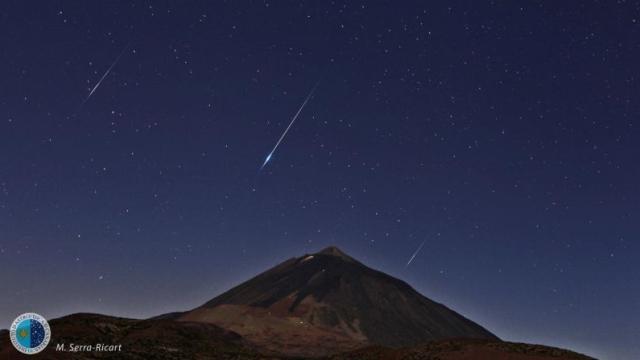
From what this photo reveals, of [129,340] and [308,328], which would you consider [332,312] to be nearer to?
[308,328]

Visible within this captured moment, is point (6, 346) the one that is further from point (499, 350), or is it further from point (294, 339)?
point (294, 339)

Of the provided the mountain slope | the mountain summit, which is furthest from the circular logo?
the mountain summit

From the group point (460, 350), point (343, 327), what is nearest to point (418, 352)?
point (460, 350)

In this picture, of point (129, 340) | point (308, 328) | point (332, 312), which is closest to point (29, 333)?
point (129, 340)

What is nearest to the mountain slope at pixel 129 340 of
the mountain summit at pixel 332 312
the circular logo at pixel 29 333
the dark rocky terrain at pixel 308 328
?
the dark rocky terrain at pixel 308 328

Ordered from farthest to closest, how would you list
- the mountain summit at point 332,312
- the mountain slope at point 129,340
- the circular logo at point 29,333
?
the mountain summit at point 332,312 → the mountain slope at point 129,340 → the circular logo at point 29,333

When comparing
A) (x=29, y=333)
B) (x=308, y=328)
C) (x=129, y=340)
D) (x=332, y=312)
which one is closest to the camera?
(x=29, y=333)

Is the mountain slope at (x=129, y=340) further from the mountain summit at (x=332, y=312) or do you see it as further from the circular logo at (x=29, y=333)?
the mountain summit at (x=332, y=312)
